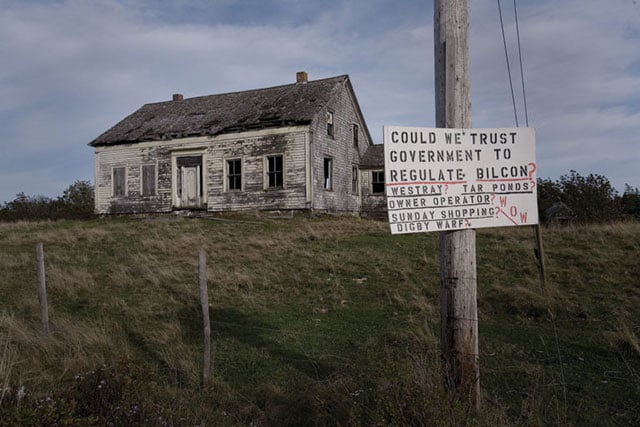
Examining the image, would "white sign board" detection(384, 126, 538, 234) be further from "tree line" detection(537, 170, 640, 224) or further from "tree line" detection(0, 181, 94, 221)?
"tree line" detection(0, 181, 94, 221)

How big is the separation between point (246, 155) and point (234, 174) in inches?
44.0

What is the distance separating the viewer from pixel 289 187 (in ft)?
69.0

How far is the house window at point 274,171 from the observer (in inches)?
845

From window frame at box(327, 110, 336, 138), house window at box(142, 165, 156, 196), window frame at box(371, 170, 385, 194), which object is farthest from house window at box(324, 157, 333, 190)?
house window at box(142, 165, 156, 196)

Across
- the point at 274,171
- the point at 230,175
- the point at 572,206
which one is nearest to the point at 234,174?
the point at 230,175

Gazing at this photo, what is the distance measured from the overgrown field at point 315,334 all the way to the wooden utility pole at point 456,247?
10.0 inches

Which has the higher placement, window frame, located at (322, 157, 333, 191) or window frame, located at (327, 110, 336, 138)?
window frame, located at (327, 110, 336, 138)

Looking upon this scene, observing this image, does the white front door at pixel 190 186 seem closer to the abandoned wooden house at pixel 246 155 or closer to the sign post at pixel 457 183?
the abandoned wooden house at pixel 246 155

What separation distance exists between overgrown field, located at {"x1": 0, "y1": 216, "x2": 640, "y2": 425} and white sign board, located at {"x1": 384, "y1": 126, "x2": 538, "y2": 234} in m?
1.20

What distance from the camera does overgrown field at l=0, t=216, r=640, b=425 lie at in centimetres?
396

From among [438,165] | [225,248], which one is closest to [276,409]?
[438,165]

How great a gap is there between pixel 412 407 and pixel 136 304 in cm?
663

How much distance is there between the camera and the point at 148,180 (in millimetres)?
23969

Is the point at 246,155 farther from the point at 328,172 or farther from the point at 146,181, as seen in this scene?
the point at 146,181
